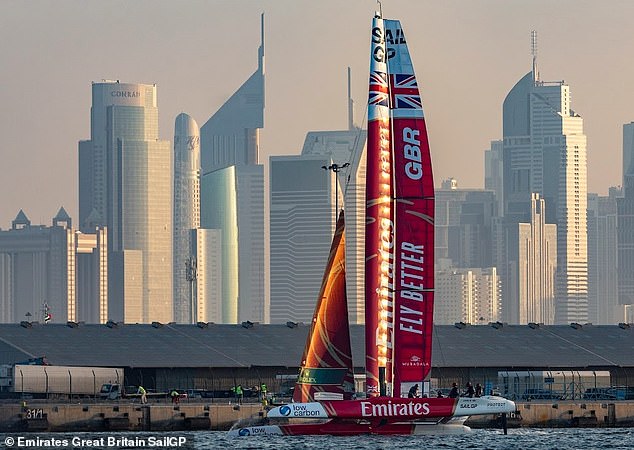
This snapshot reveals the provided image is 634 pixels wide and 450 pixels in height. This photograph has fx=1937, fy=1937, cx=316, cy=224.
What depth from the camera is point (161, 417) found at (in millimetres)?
81250

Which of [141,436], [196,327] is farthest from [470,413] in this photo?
[196,327]

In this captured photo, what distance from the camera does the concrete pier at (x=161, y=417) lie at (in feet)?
261

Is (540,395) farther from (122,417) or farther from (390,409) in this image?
(390,409)

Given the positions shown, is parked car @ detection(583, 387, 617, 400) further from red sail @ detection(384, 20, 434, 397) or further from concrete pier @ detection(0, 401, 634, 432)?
red sail @ detection(384, 20, 434, 397)

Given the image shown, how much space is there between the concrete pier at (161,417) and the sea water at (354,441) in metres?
1.78

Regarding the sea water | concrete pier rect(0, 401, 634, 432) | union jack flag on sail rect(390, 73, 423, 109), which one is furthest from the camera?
concrete pier rect(0, 401, 634, 432)

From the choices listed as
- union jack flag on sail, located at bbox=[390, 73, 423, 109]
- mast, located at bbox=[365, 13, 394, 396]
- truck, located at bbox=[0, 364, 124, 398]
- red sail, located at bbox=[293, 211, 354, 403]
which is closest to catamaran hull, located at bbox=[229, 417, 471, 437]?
mast, located at bbox=[365, 13, 394, 396]

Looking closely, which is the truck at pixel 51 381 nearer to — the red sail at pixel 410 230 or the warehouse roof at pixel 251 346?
the warehouse roof at pixel 251 346

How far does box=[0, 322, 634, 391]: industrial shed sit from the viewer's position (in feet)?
347

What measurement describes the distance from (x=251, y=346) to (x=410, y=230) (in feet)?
136

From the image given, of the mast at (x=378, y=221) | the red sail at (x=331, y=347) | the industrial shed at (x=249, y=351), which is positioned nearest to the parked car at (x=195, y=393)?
the industrial shed at (x=249, y=351)

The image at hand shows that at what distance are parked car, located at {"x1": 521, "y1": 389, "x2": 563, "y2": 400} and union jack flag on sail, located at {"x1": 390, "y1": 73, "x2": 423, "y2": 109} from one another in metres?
32.5

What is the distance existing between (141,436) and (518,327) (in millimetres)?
52791

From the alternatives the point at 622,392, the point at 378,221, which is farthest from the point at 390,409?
the point at 622,392
